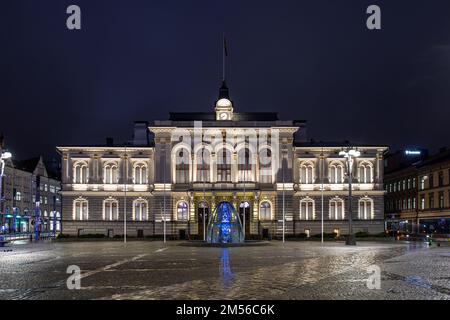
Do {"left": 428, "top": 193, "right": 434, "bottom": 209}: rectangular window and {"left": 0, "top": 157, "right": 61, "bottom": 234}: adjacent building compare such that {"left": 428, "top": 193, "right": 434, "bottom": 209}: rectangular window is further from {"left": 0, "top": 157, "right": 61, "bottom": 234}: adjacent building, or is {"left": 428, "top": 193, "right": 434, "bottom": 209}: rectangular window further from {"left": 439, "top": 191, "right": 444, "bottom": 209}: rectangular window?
{"left": 0, "top": 157, "right": 61, "bottom": 234}: adjacent building

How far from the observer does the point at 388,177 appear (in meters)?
127

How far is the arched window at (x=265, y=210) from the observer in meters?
90.6

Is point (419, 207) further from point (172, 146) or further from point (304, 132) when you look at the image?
point (172, 146)

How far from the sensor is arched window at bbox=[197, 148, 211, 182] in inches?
3595

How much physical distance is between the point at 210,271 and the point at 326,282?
723 cm

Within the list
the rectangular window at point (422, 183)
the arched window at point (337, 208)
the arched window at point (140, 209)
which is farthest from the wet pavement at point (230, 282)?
the rectangular window at point (422, 183)

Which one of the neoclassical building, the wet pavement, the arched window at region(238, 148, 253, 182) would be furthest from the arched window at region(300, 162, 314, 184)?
the wet pavement

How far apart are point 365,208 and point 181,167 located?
101 feet

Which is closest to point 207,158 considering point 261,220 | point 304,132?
point 261,220

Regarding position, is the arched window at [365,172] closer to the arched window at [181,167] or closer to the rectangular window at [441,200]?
the rectangular window at [441,200]

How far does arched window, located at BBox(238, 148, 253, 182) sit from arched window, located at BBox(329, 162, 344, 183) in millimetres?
13578

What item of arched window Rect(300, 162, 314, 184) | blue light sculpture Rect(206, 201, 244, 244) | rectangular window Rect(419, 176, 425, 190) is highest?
arched window Rect(300, 162, 314, 184)

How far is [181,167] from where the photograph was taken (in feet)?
301
